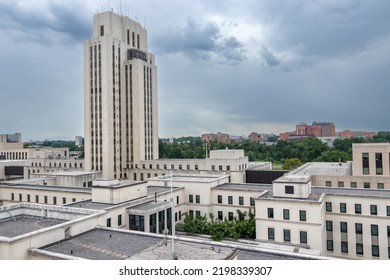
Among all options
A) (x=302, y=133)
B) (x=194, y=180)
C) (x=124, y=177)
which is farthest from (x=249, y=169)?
(x=302, y=133)

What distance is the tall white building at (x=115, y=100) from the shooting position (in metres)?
59.5

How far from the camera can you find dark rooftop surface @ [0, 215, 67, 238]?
17.5 m

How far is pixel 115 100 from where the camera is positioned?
203ft

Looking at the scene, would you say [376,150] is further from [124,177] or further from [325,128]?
[325,128]

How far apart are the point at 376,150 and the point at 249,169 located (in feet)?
70.1

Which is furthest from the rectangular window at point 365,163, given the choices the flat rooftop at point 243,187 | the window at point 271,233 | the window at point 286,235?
the window at point 271,233

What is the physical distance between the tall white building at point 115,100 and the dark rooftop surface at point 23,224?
39.4 meters

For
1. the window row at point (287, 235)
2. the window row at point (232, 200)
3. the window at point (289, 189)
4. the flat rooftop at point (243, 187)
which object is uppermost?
the window at point (289, 189)

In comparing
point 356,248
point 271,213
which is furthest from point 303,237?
point 356,248

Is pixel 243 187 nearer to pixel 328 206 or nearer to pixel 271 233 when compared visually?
pixel 271 233

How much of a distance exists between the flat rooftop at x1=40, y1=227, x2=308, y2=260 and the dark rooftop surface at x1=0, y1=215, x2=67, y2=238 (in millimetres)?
2361

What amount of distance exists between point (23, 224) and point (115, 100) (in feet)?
147

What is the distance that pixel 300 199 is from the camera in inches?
1059

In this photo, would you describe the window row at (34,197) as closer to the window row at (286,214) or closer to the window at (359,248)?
the window row at (286,214)
